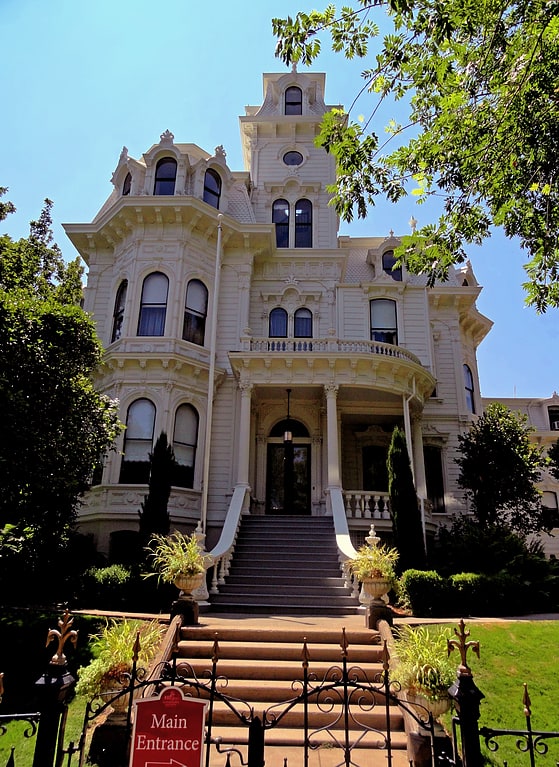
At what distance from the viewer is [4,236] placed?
44.0 ft

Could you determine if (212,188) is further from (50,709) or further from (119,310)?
(50,709)

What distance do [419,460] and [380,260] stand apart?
8.58 metres

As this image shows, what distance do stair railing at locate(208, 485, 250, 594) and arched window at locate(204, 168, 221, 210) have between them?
443 inches

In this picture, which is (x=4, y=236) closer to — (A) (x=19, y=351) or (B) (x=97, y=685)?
(A) (x=19, y=351)

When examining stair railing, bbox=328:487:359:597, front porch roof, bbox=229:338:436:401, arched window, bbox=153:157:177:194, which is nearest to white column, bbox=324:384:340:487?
front porch roof, bbox=229:338:436:401

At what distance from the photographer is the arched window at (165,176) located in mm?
19672

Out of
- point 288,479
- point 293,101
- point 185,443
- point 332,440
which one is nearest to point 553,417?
point 288,479

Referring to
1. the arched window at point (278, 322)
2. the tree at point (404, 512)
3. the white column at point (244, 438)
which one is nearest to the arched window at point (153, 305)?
the white column at point (244, 438)

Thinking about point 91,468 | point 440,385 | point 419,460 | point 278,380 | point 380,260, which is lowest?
point 91,468

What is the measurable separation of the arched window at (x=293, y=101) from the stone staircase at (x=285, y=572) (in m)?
18.3

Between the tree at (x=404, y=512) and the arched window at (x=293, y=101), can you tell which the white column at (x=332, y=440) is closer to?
the tree at (x=404, y=512)

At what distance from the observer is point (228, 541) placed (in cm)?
1284

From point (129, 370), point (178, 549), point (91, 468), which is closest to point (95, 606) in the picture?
point (91, 468)

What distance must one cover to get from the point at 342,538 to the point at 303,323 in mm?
9910
